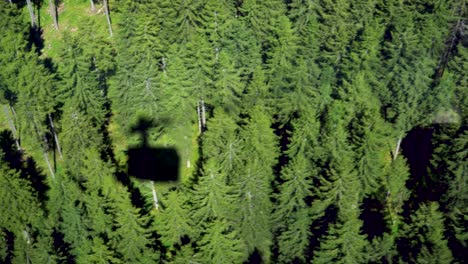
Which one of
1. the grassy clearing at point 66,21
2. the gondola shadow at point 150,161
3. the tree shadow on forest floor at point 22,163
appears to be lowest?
the tree shadow on forest floor at point 22,163

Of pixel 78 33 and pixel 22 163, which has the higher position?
pixel 78 33

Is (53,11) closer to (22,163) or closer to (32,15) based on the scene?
(32,15)

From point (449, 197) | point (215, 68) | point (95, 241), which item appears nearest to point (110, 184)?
Result: point (95, 241)

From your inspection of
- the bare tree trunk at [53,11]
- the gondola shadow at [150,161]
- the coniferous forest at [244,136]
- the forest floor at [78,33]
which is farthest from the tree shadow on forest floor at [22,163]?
the bare tree trunk at [53,11]

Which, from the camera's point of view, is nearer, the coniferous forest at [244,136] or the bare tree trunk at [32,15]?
the coniferous forest at [244,136]

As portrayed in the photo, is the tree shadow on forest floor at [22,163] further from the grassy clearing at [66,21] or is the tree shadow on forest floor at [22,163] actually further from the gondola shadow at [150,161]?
the grassy clearing at [66,21]

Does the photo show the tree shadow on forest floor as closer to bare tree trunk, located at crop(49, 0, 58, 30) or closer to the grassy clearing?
the grassy clearing

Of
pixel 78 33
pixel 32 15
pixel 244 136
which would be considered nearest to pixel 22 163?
pixel 78 33

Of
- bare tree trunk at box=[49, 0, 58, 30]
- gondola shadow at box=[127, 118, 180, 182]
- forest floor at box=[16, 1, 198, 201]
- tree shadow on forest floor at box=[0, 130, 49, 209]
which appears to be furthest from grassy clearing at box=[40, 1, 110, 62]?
gondola shadow at box=[127, 118, 180, 182]
